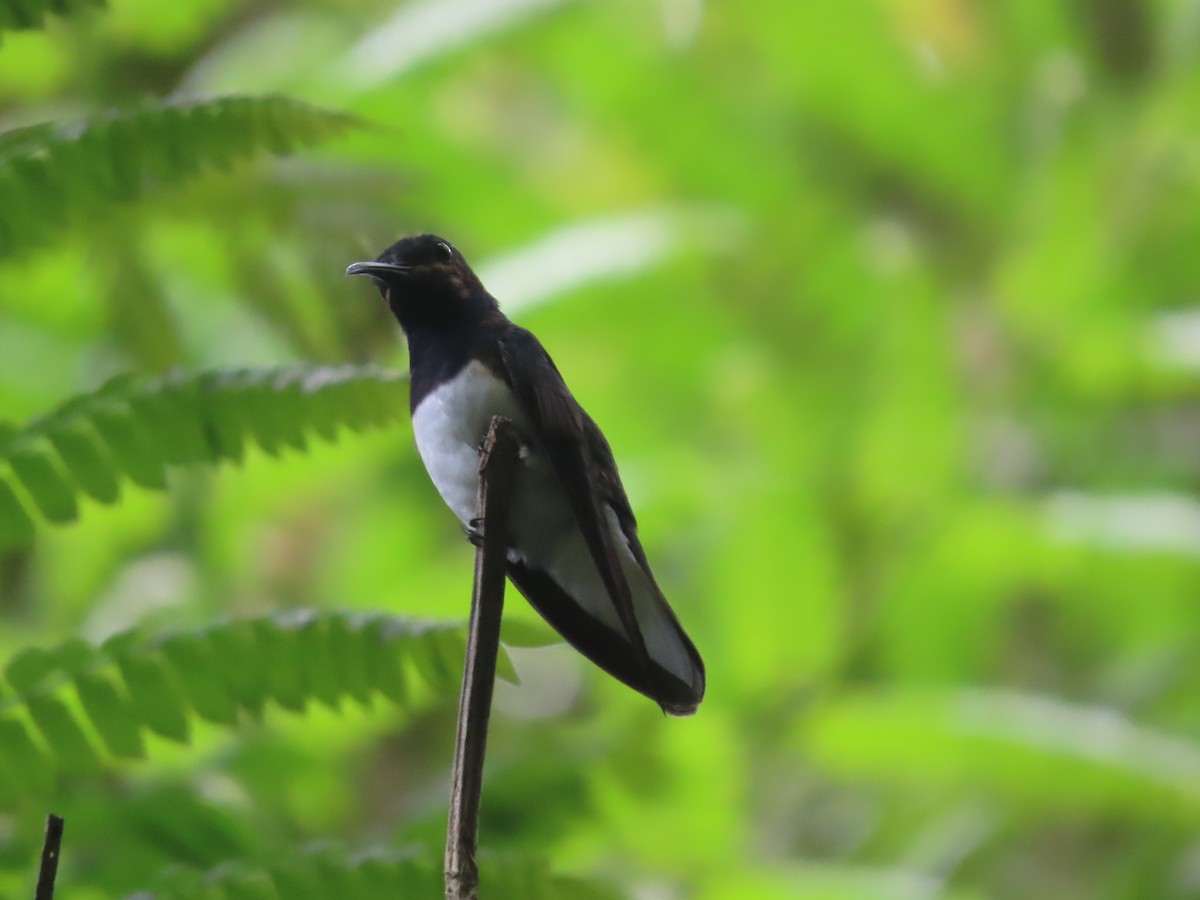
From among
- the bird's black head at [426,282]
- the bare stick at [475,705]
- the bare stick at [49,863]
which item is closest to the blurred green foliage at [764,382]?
the bird's black head at [426,282]

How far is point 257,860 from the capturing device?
4.11 feet

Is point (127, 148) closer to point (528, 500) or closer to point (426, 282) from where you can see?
point (426, 282)

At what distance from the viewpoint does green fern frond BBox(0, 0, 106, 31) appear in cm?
141

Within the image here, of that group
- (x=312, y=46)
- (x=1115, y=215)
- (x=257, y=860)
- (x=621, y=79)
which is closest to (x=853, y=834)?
(x=1115, y=215)

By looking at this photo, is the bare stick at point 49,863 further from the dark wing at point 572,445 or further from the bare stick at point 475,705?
the dark wing at point 572,445

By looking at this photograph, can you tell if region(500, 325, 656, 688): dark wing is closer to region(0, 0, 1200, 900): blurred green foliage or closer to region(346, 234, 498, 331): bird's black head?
region(346, 234, 498, 331): bird's black head

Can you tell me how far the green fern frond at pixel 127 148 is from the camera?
141 cm

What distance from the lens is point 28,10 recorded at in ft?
4.63

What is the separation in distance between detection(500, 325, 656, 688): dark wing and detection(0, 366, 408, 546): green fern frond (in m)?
0.13

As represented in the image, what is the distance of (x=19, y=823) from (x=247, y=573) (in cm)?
255

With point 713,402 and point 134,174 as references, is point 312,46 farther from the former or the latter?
point 134,174

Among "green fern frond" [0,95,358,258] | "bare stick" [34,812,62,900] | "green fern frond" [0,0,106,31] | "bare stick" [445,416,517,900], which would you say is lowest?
"bare stick" [34,812,62,900]

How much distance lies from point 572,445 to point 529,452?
0.08 m

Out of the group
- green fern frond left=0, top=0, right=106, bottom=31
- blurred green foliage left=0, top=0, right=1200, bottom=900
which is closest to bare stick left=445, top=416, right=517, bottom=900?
green fern frond left=0, top=0, right=106, bottom=31
